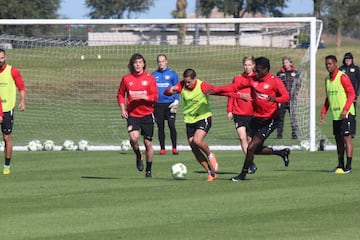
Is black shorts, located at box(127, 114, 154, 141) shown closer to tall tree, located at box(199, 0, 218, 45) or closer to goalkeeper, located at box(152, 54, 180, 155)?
goalkeeper, located at box(152, 54, 180, 155)

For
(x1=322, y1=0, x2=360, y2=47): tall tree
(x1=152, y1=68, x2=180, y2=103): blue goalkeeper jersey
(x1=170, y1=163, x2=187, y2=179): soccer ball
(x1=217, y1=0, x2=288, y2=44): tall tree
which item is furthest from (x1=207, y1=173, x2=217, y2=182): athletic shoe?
(x1=322, y1=0, x2=360, y2=47): tall tree

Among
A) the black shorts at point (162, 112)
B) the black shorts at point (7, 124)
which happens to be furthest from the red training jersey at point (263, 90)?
the black shorts at point (162, 112)

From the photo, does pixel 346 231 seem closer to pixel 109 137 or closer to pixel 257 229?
pixel 257 229

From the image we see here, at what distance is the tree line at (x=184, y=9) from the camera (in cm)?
6781

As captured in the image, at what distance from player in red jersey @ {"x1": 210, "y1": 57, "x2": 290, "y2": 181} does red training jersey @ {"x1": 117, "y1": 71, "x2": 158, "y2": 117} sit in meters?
1.42

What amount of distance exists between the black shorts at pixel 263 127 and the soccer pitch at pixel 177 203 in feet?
2.43

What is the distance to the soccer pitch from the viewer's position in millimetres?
12227

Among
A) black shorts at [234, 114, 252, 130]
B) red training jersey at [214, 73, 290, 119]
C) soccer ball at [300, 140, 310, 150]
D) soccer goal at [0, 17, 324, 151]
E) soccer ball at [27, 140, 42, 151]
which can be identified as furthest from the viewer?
soccer goal at [0, 17, 324, 151]

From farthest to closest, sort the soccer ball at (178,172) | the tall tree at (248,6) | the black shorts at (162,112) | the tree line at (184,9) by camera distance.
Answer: the tall tree at (248,6)
the tree line at (184,9)
the black shorts at (162,112)
the soccer ball at (178,172)

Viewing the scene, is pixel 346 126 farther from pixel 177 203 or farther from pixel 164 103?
pixel 164 103

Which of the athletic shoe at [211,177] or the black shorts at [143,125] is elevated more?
the black shorts at [143,125]

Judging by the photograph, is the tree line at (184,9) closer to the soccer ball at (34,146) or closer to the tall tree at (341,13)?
the tall tree at (341,13)

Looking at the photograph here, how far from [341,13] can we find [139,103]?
311 feet

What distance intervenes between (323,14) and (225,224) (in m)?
101
